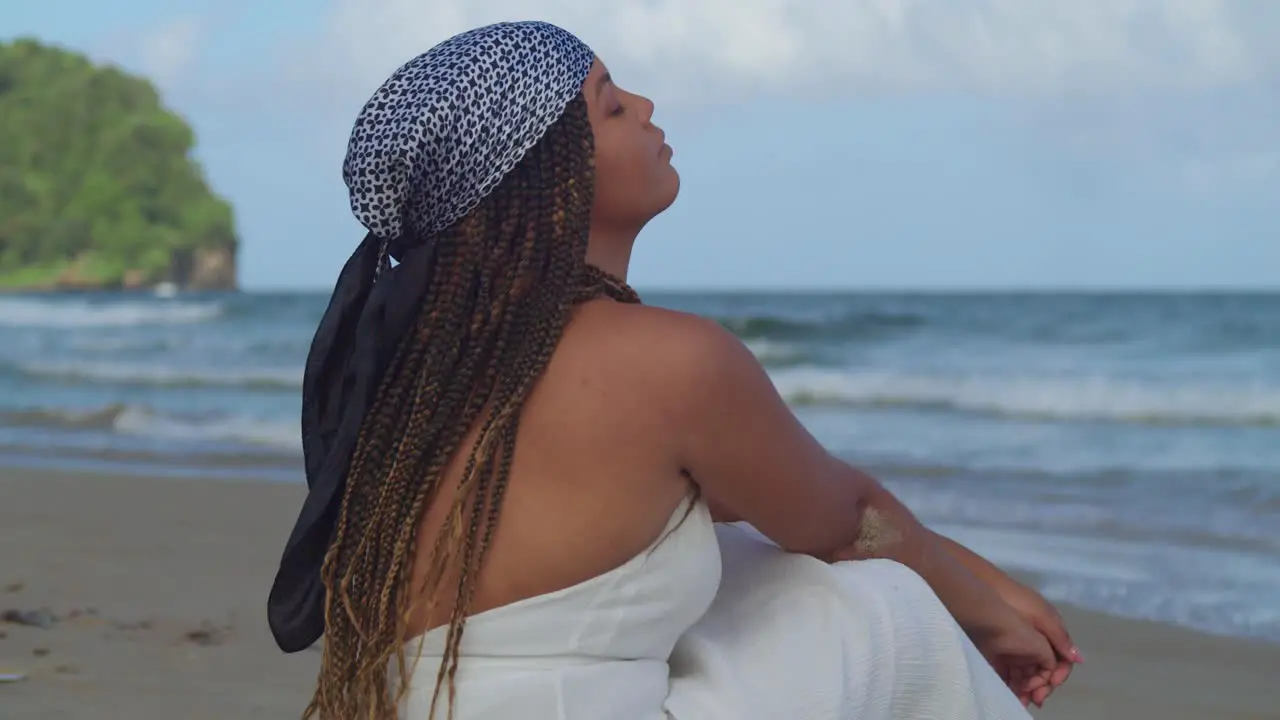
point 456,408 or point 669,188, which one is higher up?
point 669,188

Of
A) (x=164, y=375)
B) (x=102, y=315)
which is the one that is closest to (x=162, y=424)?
(x=164, y=375)

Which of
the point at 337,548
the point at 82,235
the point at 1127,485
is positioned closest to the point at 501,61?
the point at 337,548

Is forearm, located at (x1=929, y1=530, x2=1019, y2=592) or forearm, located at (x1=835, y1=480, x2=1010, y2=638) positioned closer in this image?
forearm, located at (x1=835, y1=480, x2=1010, y2=638)

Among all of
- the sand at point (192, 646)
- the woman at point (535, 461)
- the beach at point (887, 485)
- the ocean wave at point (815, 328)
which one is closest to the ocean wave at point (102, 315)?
the beach at point (887, 485)

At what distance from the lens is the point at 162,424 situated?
10.6m

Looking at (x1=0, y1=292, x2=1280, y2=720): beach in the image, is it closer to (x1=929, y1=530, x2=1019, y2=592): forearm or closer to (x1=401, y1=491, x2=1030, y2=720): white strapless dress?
(x1=929, y1=530, x2=1019, y2=592): forearm

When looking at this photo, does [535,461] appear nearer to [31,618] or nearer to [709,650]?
[709,650]

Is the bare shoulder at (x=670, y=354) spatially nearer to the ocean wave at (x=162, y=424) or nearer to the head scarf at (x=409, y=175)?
the head scarf at (x=409, y=175)

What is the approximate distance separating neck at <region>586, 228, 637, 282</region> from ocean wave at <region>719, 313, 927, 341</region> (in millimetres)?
15200

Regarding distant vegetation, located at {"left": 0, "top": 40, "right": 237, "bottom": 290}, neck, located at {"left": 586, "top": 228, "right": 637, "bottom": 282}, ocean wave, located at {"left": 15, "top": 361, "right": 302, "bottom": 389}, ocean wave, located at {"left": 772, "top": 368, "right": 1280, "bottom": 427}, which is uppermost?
neck, located at {"left": 586, "top": 228, "right": 637, "bottom": 282}

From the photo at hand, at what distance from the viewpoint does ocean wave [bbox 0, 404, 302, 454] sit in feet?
32.4

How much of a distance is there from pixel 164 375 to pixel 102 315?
10902 mm

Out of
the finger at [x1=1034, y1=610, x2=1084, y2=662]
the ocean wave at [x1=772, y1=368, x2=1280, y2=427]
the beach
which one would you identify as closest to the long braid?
the finger at [x1=1034, y1=610, x2=1084, y2=662]

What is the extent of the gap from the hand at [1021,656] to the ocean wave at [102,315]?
21891 millimetres
